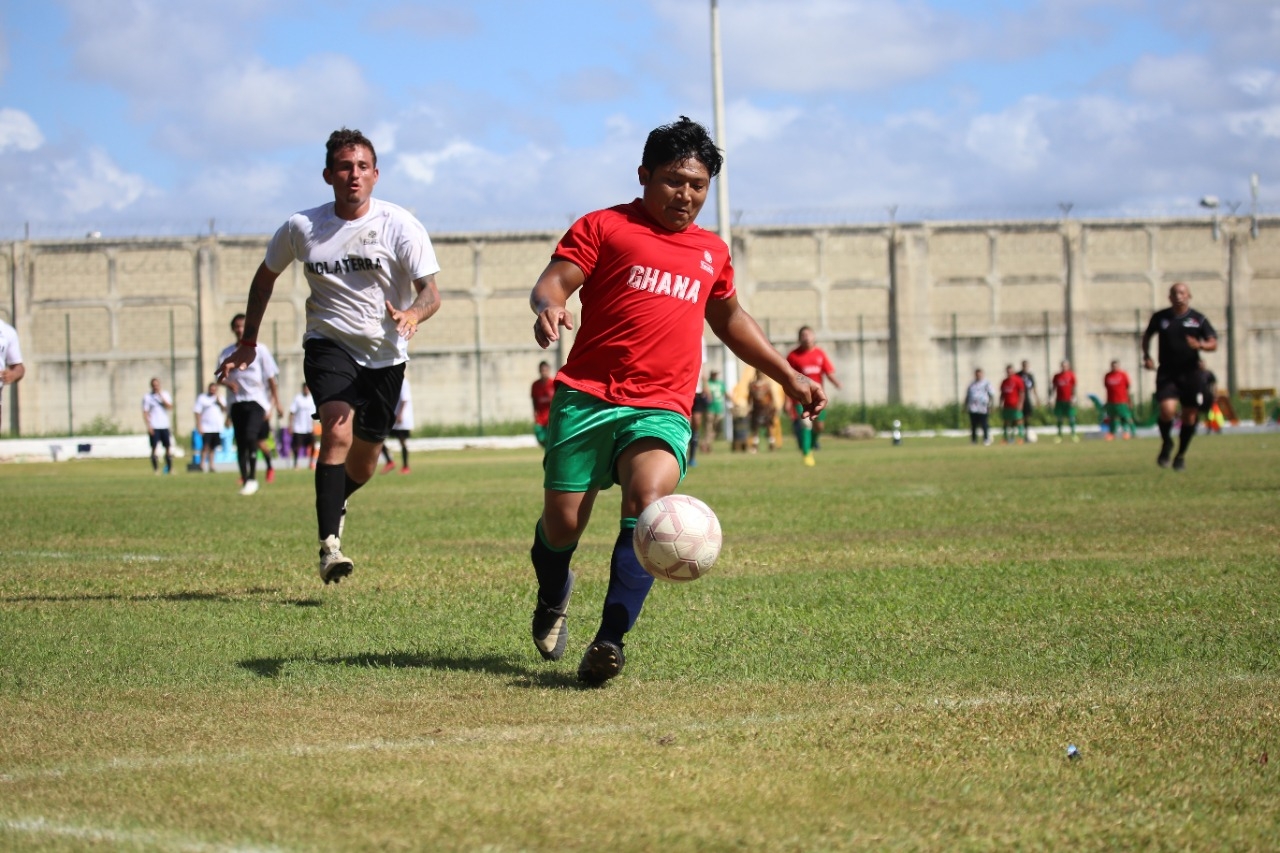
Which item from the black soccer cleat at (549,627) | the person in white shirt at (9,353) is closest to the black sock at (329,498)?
the black soccer cleat at (549,627)

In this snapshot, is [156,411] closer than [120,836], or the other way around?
[120,836]

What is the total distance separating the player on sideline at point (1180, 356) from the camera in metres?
16.6

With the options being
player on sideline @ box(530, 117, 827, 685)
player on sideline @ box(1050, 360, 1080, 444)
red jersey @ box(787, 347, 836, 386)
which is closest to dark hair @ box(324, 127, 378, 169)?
player on sideline @ box(530, 117, 827, 685)

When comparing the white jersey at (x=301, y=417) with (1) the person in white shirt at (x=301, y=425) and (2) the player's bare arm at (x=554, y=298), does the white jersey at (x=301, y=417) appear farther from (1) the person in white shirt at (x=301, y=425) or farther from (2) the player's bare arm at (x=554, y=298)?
(2) the player's bare arm at (x=554, y=298)

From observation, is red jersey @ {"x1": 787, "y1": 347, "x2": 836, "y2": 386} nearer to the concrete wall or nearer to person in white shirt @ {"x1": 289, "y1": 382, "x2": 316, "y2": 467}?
person in white shirt @ {"x1": 289, "y1": 382, "x2": 316, "y2": 467}

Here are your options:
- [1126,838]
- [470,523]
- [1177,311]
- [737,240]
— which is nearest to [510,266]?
[737,240]

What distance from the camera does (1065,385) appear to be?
125 feet

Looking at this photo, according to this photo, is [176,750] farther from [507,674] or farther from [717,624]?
[717,624]

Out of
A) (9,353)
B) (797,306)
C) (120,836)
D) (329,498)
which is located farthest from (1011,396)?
(120,836)

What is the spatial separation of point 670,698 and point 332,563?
2927 mm

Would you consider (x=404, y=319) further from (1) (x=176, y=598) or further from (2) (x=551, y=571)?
(2) (x=551, y=571)

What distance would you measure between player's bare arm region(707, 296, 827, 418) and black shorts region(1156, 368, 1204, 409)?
40.1 ft

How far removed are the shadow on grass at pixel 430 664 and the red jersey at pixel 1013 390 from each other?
32722mm

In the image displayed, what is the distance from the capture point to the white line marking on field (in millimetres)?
3027
